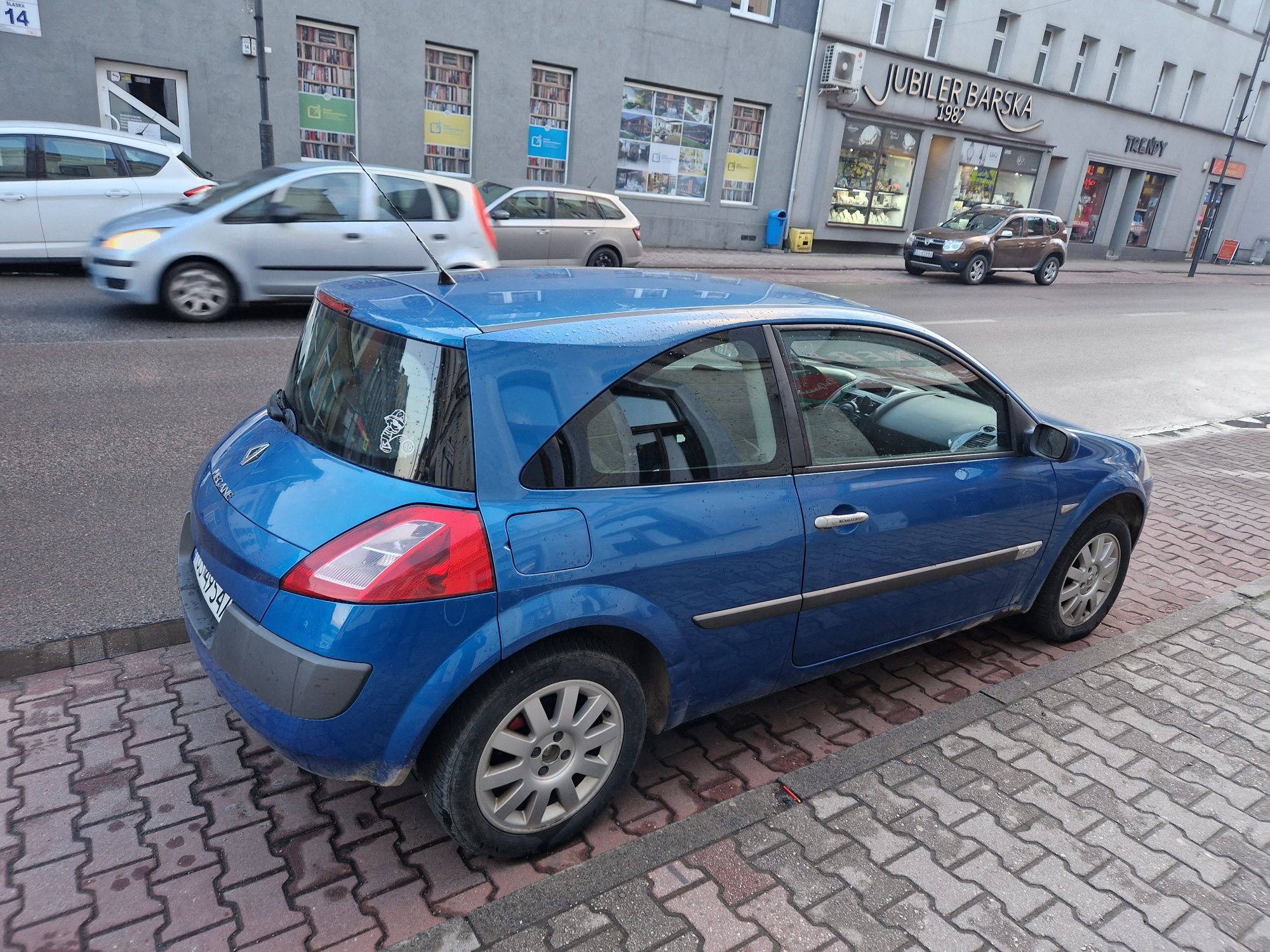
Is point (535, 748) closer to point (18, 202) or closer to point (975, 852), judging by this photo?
point (975, 852)

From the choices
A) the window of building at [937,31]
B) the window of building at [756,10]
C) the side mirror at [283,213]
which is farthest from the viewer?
the window of building at [937,31]

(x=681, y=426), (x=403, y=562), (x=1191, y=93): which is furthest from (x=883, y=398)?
(x=1191, y=93)

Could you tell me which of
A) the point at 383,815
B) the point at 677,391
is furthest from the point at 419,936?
the point at 677,391

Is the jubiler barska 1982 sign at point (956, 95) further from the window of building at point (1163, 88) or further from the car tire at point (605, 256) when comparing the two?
the car tire at point (605, 256)

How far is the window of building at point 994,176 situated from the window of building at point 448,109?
15.9 m

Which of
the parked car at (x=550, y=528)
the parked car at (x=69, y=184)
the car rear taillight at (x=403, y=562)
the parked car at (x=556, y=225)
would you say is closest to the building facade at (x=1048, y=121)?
the parked car at (x=556, y=225)

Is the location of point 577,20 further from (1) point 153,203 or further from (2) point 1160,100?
(2) point 1160,100

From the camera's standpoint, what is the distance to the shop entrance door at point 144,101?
1488cm

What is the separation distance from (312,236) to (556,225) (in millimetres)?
4879

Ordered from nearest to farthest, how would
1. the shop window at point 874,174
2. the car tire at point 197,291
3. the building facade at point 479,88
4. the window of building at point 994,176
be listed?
1. the car tire at point 197,291
2. the building facade at point 479,88
3. the shop window at point 874,174
4. the window of building at point 994,176

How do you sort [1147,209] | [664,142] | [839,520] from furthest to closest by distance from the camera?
[1147,209] → [664,142] → [839,520]

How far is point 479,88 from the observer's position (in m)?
18.2

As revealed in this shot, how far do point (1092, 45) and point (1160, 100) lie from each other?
551 cm

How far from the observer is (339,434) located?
261 centimetres
